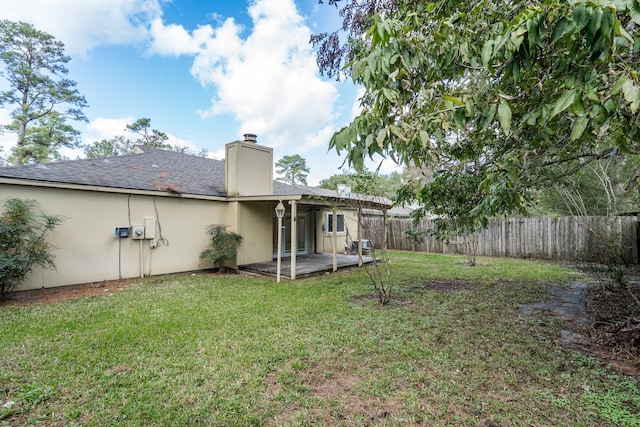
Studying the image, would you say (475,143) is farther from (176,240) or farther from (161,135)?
(161,135)

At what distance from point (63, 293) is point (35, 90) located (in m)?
18.7

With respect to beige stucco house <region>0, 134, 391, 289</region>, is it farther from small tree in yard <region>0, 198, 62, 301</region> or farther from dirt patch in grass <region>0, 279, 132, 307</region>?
small tree in yard <region>0, 198, 62, 301</region>

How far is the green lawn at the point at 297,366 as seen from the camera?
2.44m

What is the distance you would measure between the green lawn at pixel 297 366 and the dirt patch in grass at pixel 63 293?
1.62 feet

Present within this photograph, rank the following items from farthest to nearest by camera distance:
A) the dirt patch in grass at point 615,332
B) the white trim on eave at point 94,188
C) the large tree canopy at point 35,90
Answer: the large tree canopy at point 35,90 → the white trim on eave at point 94,188 → the dirt patch in grass at point 615,332

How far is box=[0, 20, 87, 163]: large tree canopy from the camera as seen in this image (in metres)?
16.5

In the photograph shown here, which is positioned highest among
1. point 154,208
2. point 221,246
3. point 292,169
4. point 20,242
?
point 292,169

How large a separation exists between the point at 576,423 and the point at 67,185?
902cm

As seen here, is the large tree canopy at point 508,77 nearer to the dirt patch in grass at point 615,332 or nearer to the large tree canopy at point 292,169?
the dirt patch in grass at point 615,332

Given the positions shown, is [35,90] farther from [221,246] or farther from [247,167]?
[221,246]

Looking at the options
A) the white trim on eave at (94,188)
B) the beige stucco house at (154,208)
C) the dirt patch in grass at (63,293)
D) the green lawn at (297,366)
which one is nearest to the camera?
the green lawn at (297,366)

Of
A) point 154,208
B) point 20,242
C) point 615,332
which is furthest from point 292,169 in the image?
point 615,332

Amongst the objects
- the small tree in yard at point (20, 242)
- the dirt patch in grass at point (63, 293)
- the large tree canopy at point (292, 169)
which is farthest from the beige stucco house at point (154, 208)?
the large tree canopy at point (292, 169)

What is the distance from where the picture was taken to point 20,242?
220 inches
